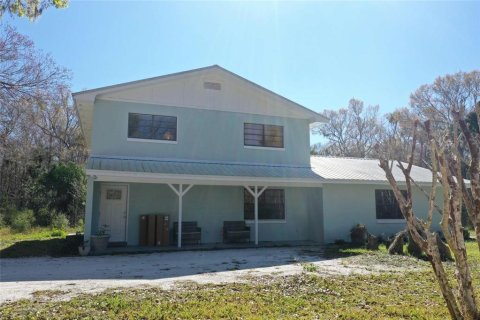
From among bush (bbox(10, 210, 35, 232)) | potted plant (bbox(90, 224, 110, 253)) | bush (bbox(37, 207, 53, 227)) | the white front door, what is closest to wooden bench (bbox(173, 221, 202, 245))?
the white front door

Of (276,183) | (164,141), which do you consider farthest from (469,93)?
(164,141)

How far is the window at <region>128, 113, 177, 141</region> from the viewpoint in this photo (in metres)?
13.7

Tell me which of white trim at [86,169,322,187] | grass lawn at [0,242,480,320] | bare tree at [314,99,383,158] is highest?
bare tree at [314,99,383,158]

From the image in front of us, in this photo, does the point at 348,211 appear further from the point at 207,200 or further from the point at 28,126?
the point at 28,126

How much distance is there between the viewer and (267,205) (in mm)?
15055

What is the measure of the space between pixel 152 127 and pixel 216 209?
376 centimetres

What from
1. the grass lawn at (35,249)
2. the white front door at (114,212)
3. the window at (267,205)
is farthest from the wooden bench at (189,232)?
the grass lawn at (35,249)

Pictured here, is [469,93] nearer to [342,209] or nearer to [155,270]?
[342,209]

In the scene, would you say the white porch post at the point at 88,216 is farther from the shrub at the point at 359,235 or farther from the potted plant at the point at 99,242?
the shrub at the point at 359,235

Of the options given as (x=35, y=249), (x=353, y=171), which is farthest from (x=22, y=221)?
(x=353, y=171)

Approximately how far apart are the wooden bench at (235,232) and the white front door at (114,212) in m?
3.46

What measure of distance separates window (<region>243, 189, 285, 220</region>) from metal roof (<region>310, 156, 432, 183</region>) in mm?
1800

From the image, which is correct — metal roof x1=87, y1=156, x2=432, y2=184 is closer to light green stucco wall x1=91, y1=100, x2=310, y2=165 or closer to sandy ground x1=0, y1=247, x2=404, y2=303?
light green stucco wall x1=91, y1=100, x2=310, y2=165

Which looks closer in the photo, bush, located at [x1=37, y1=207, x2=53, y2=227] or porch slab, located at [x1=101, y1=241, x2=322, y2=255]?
porch slab, located at [x1=101, y1=241, x2=322, y2=255]
